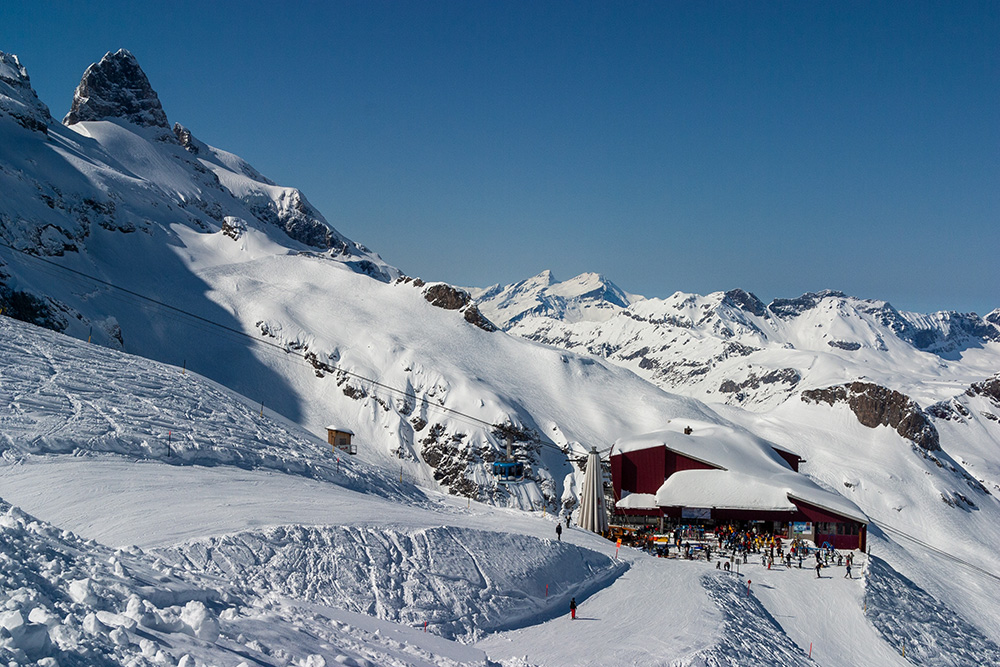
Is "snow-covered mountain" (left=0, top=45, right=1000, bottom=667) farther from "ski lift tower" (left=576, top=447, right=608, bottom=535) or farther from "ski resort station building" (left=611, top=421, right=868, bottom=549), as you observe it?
"ski resort station building" (left=611, top=421, right=868, bottom=549)


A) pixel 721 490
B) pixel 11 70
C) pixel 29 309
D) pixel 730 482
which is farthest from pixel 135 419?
pixel 11 70

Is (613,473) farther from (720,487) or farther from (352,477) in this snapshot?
(352,477)

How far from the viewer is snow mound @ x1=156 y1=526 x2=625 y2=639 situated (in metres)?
17.4

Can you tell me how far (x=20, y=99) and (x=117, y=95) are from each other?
49720mm

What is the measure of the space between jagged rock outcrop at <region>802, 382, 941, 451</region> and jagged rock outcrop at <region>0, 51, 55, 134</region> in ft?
403

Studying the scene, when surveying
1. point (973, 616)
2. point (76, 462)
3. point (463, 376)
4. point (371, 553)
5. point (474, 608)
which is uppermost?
point (463, 376)

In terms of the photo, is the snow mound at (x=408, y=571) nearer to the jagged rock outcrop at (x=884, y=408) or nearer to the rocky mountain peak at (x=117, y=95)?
the jagged rock outcrop at (x=884, y=408)

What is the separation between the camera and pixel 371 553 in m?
20.2

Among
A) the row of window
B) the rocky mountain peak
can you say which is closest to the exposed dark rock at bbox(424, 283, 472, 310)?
the row of window

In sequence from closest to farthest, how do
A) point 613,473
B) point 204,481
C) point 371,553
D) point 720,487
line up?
point 371,553 → point 204,481 → point 720,487 → point 613,473

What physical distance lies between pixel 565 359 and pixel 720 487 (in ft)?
147

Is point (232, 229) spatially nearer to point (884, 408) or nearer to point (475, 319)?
point (475, 319)

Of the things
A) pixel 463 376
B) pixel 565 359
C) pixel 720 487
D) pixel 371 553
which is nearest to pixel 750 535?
pixel 720 487

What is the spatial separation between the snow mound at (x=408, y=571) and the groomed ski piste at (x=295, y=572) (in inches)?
2.6
